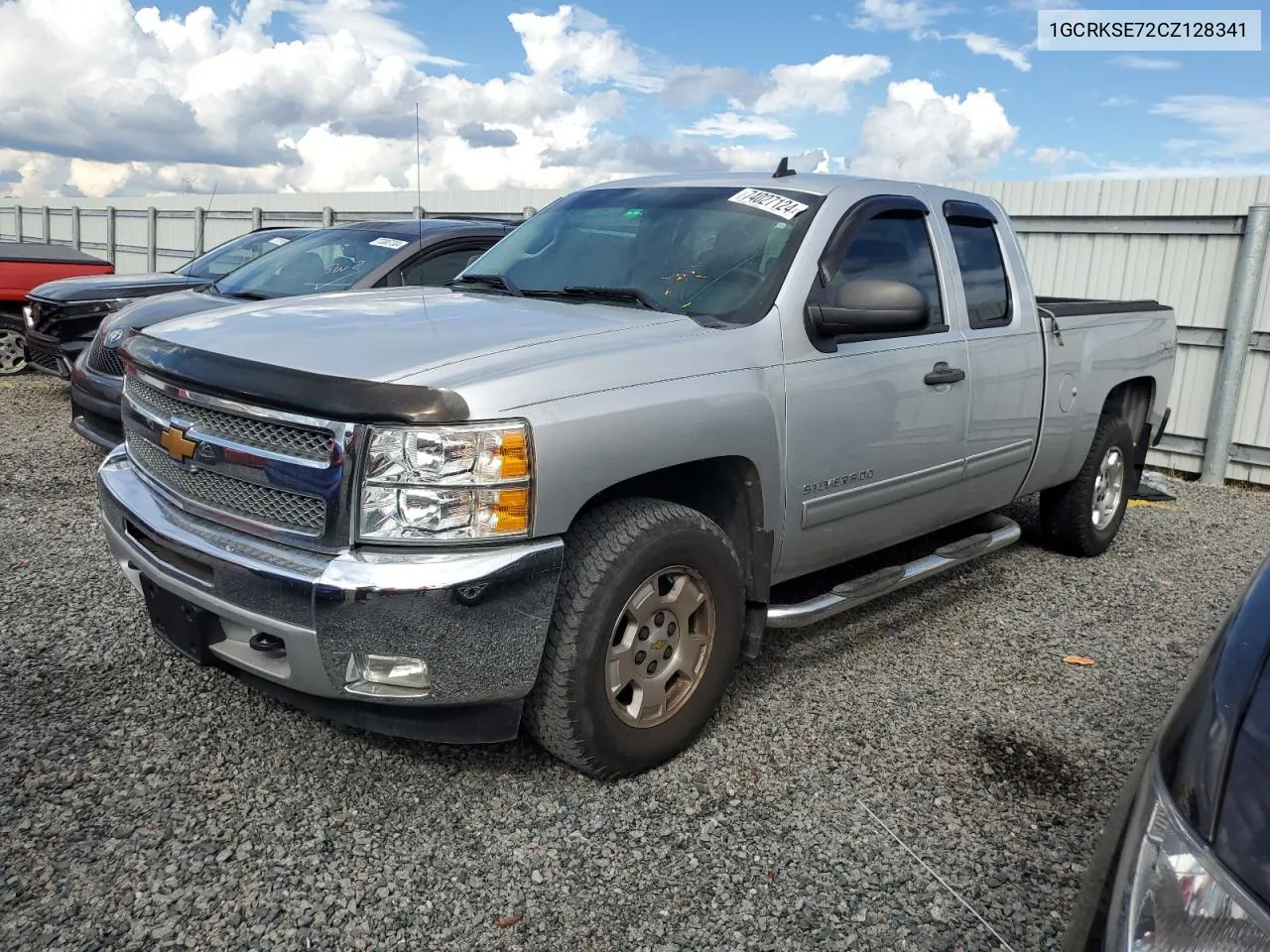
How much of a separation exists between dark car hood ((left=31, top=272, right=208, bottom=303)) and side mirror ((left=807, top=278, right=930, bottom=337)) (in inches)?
227

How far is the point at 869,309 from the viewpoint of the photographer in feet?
11.3

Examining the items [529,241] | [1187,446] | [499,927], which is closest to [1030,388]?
[529,241]

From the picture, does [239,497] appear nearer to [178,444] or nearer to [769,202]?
[178,444]

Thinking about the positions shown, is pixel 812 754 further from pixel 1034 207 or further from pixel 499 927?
pixel 1034 207

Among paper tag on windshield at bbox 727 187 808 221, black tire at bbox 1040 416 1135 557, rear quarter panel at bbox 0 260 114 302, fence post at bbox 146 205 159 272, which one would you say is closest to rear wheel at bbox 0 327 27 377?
rear quarter panel at bbox 0 260 114 302

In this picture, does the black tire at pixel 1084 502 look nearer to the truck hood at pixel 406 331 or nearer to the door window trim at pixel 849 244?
the door window trim at pixel 849 244

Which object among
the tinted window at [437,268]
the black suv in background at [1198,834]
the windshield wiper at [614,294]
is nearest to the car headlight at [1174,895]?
the black suv in background at [1198,834]

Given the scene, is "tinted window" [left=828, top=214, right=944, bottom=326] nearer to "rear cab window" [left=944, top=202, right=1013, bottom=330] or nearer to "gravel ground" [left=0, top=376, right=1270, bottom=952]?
"rear cab window" [left=944, top=202, right=1013, bottom=330]

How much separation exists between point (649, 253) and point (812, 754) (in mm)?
1886

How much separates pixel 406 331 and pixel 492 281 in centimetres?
110

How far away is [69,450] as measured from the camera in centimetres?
740

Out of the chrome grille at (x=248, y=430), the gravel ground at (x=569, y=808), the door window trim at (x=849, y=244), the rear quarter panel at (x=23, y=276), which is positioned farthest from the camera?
the rear quarter panel at (x=23, y=276)

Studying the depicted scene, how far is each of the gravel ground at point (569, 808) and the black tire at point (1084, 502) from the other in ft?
4.11

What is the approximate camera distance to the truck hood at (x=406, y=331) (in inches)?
107
